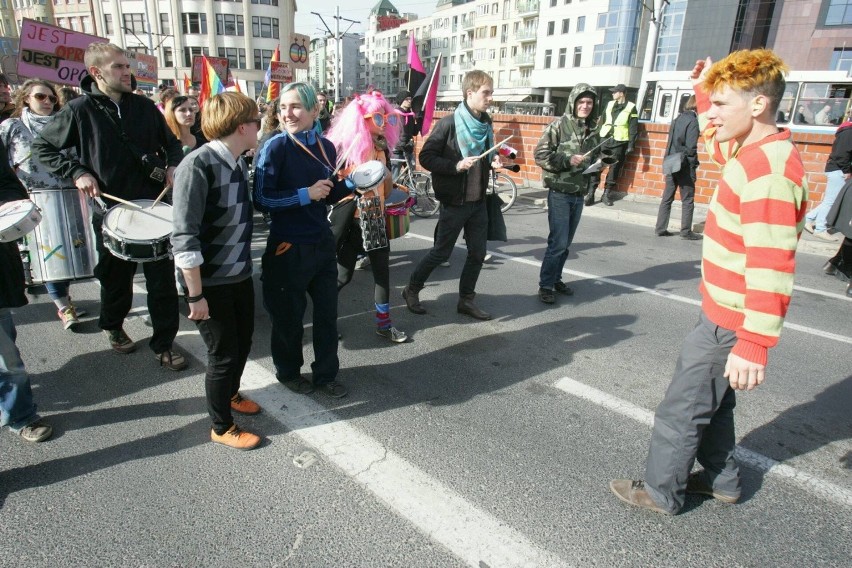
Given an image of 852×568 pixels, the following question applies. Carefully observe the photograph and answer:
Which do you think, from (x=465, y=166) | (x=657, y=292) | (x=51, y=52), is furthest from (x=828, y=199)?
(x=51, y=52)

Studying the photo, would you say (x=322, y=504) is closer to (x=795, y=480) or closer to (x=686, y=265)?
(x=795, y=480)

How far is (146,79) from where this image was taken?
15102mm

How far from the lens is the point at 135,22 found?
64.9 metres

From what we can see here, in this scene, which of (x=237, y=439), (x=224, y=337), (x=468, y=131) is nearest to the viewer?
(x=224, y=337)

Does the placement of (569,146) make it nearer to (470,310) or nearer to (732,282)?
(470,310)

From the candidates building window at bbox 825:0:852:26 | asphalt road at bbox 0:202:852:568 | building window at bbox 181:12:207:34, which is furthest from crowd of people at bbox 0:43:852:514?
building window at bbox 181:12:207:34

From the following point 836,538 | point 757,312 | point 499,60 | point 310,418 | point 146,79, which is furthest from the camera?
point 499,60

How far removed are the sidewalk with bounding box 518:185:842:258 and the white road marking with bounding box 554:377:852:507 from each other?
600 cm

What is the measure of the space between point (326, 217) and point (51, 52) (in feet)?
20.4

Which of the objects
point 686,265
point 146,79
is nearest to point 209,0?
point 146,79

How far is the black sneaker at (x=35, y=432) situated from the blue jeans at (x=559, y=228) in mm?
4087

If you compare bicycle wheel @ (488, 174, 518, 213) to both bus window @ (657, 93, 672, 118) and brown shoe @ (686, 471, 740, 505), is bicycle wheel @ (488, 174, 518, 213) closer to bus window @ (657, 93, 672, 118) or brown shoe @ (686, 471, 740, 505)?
brown shoe @ (686, 471, 740, 505)

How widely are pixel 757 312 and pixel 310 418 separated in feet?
7.70

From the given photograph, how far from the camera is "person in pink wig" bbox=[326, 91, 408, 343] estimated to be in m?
3.87
